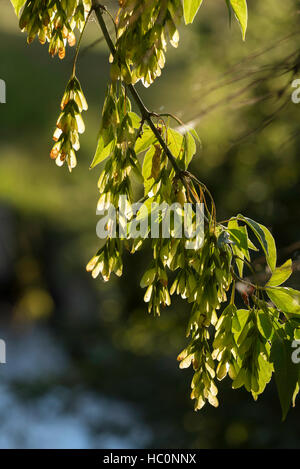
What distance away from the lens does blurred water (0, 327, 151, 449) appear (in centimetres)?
574

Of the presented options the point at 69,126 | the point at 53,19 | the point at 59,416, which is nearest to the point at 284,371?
the point at 69,126

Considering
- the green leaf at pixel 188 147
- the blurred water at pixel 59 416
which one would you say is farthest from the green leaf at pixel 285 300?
the blurred water at pixel 59 416

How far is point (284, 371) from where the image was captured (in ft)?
2.98

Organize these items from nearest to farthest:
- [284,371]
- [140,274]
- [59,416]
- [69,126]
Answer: [284,371] < [69,126] < [140,274] < [59,416]

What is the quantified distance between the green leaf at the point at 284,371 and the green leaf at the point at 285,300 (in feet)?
0.24

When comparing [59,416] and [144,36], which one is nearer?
[144,36]

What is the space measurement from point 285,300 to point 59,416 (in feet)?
19.3

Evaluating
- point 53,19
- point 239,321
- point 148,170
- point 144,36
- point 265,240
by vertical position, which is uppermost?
point 53,19

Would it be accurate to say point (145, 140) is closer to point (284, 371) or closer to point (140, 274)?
point (284, 371)

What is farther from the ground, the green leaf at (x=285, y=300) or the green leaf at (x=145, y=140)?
the green leaf at (x=145, y=140)

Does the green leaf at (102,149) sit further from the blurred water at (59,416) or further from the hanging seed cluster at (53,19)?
the blurred water at (59,416)

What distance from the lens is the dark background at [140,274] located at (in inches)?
140
